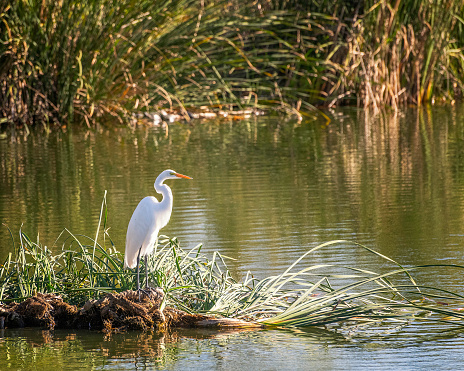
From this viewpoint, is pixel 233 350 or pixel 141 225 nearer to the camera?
pixel 233 350

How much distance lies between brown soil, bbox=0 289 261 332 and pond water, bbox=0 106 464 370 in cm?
8

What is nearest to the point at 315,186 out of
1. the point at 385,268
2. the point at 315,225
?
the point at 315,225

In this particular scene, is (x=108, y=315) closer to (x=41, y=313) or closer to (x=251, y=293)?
(x=41, y=313)

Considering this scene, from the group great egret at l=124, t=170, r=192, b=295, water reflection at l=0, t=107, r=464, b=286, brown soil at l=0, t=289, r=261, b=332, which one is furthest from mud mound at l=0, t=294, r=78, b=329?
water reflection at l=0, t=107, r=464, b=286

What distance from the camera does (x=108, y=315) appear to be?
4.26 meters

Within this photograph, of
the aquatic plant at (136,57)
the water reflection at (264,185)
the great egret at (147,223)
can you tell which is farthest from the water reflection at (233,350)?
the aquatic plant at (136,57)

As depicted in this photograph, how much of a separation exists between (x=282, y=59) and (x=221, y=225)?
390 inches

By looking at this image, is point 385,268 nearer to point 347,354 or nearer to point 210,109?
point 347,354

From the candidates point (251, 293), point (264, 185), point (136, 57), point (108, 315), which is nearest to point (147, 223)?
point (108, 315)

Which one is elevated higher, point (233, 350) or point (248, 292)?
point (248, 292)

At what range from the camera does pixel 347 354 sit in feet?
12.4

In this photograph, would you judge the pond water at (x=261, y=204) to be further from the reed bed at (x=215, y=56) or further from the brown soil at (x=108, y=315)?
the reed bed at (x=215, y=56)

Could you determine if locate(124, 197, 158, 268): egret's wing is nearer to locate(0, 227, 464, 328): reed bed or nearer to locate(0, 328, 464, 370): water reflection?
locate(0, 227, 464, 328): reed bed

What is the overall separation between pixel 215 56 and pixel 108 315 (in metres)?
11.1
